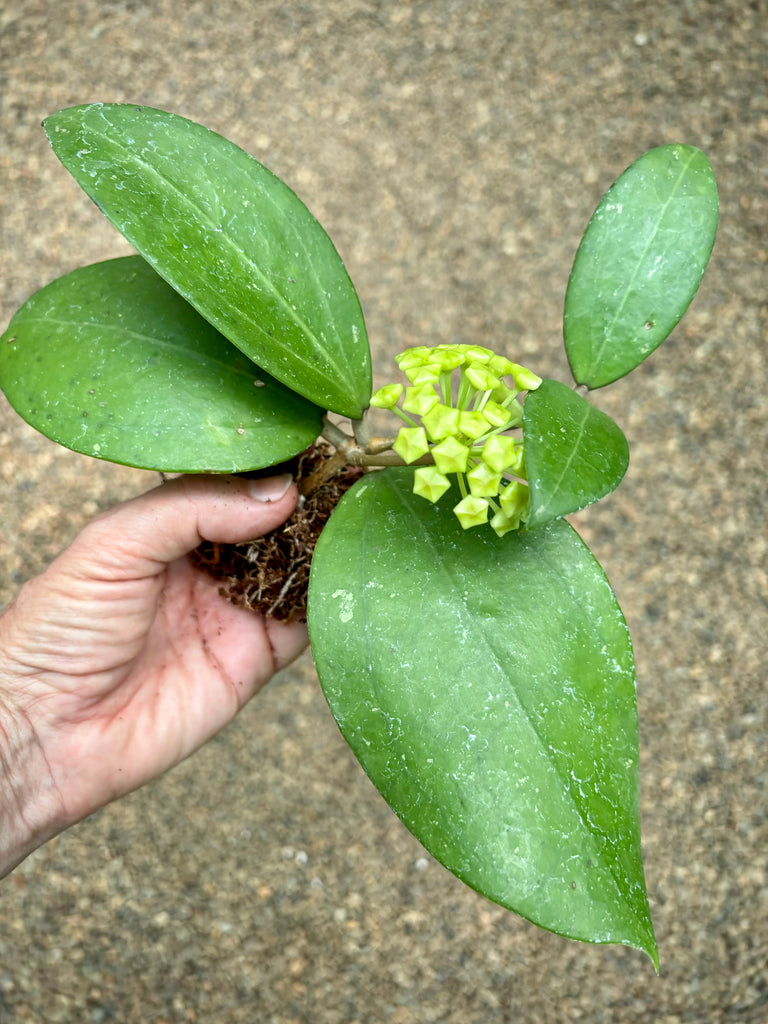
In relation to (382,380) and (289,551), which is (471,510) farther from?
(382,380)

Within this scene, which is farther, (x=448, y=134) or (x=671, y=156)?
(x=448, y=134)

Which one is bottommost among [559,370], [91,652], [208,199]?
[559,370]

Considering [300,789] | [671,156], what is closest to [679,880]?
[300,789]

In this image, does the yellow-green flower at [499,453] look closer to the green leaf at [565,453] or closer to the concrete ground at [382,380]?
the green leaf at [565,453]

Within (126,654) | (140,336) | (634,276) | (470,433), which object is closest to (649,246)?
(634,276)

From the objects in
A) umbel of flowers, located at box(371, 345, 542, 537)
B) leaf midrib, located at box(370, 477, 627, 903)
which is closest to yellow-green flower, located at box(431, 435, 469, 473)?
umbel of flowers, located at box(371, 345, 542, 537)

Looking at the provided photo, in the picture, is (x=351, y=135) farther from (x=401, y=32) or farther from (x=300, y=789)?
(x=300, y=789)
